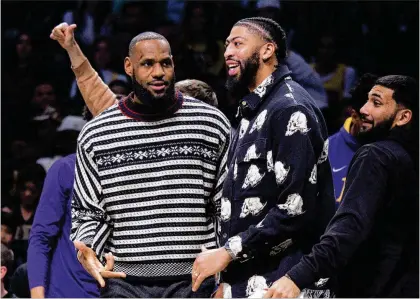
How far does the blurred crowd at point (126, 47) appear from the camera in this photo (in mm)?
7520

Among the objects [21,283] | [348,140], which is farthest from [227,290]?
[21,283]

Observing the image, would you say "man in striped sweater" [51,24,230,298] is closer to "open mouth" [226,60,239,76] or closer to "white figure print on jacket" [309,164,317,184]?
"open mouth" [226,60,239,76]

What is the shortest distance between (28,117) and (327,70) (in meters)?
2.32

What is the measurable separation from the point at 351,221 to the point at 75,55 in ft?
5.01

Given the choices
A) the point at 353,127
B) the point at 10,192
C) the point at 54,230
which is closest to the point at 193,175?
the point at 54,230

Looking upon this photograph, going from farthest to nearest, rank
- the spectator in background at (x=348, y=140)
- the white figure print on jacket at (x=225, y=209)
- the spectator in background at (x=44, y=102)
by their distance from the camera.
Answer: the spectator in background at (x=44, y=102), the spectator in background at (x=348, y=140), the white figure print on jacket at (x=225, y=209)

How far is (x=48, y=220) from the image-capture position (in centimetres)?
497

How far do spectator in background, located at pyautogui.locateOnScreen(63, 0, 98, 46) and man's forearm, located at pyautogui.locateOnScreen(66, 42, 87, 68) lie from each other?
3653 mm

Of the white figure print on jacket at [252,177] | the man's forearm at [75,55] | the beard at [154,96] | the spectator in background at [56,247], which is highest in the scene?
the man's forearm at [75,55]

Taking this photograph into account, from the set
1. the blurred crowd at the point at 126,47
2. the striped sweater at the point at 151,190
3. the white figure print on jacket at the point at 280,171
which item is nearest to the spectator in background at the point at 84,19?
the blurred crowd at the point at 126,47

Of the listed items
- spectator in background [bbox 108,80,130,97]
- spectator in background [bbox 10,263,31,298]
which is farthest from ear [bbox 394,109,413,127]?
spectator in background [bbox 10,263,31,298]

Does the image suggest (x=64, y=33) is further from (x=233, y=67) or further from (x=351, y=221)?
(x=351, y=221)

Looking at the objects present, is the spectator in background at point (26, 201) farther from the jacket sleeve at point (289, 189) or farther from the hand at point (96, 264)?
the jacket sleeve at point (289, 189)

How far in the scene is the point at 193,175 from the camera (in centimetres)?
410
